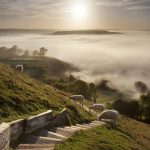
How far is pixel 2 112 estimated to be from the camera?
63.9ft

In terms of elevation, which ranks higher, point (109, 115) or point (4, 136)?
point (4, 136)

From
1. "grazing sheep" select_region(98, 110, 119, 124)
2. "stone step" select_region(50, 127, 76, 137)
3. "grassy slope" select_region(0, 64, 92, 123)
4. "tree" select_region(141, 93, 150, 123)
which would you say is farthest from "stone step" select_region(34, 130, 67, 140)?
"tree" select_region(141, 93, 150, 123)

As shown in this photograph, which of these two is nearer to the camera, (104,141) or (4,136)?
(4,136)

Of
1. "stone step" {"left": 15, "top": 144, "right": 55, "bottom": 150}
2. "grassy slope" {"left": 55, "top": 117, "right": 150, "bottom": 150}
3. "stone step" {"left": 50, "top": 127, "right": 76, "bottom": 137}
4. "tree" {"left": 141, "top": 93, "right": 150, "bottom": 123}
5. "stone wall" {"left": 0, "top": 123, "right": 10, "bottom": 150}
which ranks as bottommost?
"tree" {"left": 141, "top": 93, "right": 150, "bottom": 123}

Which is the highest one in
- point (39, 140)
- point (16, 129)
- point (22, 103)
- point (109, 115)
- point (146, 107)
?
point (22, 103)

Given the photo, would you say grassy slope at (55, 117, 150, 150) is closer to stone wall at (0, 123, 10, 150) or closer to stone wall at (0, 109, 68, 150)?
stone wall at (0, 109, 68, 150)

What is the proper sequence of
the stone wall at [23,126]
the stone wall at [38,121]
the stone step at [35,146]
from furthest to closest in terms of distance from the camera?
the stone wall at [38,121] → the stone step at [35,146] → the stone wall at [23,126]

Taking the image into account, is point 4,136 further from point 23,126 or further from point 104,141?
point 104,141

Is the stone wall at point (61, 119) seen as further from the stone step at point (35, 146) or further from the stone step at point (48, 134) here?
the stone step at point (35, 146)

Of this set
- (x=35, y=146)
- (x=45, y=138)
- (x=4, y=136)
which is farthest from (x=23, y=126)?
(x=4, y=136)

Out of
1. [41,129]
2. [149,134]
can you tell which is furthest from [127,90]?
[41,129]

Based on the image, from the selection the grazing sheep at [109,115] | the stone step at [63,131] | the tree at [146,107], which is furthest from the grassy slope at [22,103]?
the tree at [146,107]

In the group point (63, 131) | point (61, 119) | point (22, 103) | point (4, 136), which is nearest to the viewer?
point (4, 136)

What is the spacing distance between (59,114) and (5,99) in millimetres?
4507
